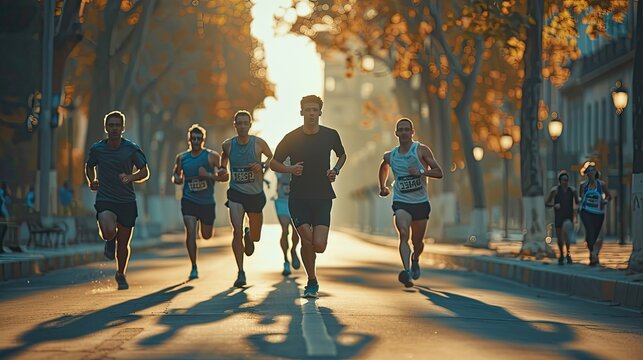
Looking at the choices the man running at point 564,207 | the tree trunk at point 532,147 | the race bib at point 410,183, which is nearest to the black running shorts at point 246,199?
the race bib at point 410,183

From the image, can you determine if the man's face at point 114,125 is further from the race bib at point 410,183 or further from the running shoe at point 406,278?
the running shoe at point 406,278

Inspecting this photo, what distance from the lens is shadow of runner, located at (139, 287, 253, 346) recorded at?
11.3m

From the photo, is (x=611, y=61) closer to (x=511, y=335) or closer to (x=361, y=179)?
(x=511, y=335)

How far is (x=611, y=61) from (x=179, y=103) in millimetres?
16354

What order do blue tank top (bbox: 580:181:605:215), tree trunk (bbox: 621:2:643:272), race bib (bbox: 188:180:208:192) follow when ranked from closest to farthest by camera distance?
race bib (bbox: 188:180:208:192), tree trunk (bbox: 621:2:643:272), blue tank top (bbox: 580:181:605:215)

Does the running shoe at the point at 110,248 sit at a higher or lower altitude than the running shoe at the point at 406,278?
higher

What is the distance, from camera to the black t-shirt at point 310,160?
15.4 m

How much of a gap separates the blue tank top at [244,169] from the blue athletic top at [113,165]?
132 cm

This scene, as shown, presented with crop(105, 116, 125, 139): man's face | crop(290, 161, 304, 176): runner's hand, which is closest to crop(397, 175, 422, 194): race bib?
crop(105, 116, 125, 139): man's face

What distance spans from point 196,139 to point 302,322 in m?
8.16

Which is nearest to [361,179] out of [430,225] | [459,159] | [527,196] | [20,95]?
[459,159]

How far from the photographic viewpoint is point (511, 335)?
1205cm

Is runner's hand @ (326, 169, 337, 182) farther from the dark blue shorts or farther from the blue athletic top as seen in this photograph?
the dark blue shorts

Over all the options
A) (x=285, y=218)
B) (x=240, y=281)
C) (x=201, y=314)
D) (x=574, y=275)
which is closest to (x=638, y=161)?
(x=574, y=275)
